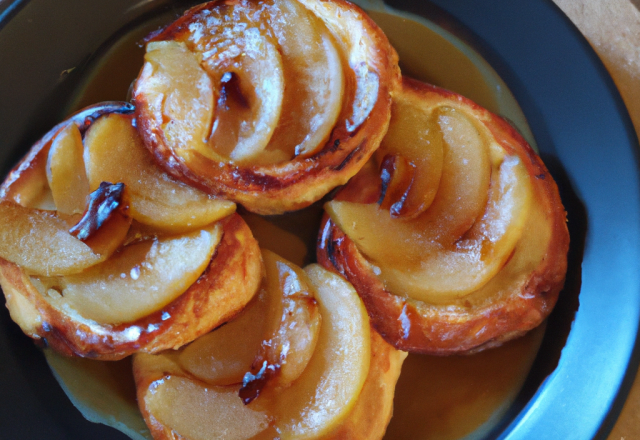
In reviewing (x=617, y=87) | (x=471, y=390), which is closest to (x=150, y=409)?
(x=471, y=390)

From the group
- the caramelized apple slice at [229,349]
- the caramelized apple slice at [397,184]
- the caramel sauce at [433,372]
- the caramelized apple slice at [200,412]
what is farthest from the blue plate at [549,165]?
the caramelized apple slice at [397,184]

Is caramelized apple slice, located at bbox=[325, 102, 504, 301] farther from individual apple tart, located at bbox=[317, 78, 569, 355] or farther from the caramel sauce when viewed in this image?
the caramel sauce

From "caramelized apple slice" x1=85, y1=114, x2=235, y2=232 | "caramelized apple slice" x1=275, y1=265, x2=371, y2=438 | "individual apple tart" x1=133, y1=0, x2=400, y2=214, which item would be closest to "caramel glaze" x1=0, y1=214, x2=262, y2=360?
"caramelized apple slice" x1=85, y1=114, x2=235, y2=232

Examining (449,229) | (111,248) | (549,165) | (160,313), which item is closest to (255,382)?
(160,313)

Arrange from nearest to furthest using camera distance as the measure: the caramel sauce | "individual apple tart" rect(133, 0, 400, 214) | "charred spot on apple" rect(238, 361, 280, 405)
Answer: "charred spot on apple" rect(238, 361, 280, 405) → "individual apple tart" rect(133, 0, 400, 214) → the caramel sauce

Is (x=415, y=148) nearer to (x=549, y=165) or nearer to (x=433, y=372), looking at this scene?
(x=549, y=165)

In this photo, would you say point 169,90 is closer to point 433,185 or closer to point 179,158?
point 179,158
